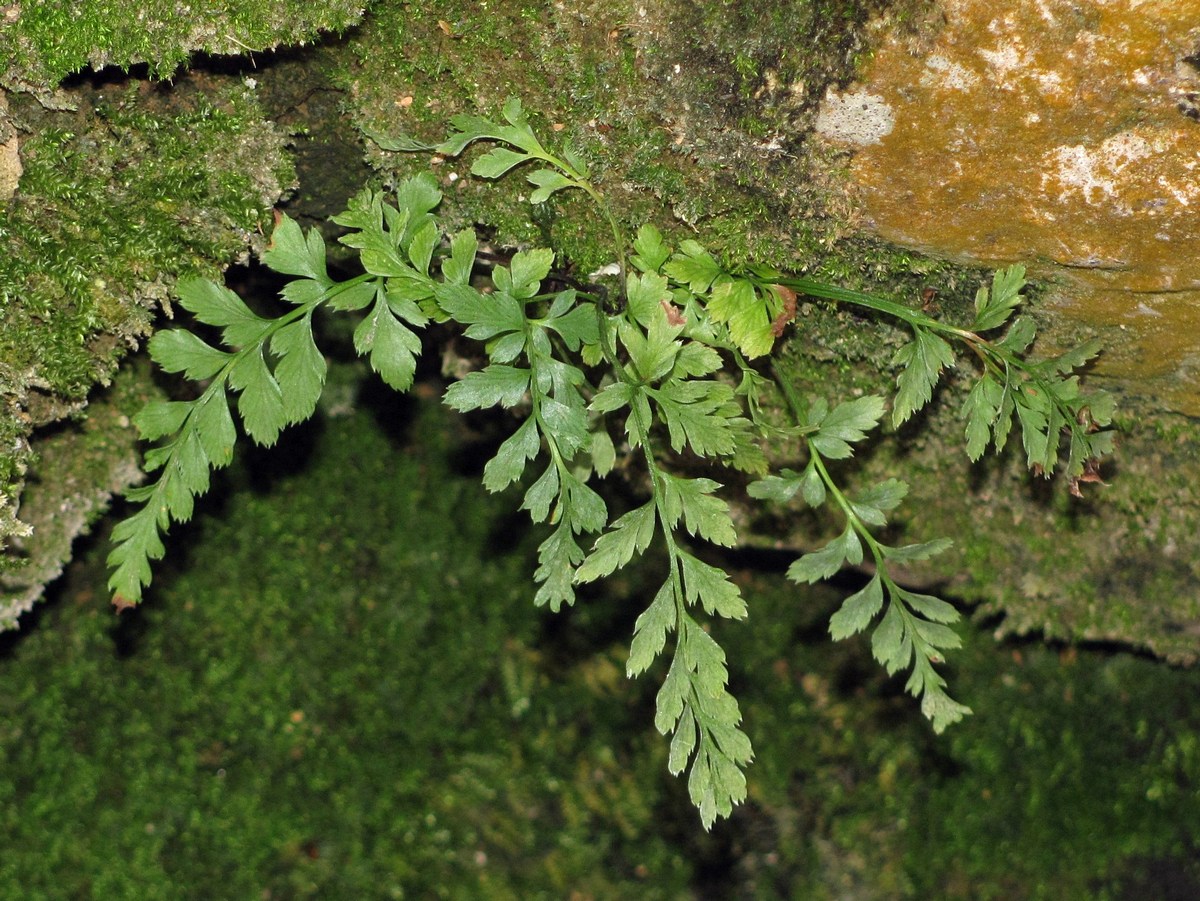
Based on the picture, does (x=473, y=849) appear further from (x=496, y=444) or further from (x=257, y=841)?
(x=496, y=444)

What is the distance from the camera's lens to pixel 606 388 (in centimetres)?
207

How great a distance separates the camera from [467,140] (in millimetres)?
2248

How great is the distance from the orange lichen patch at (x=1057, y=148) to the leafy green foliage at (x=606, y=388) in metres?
0.17

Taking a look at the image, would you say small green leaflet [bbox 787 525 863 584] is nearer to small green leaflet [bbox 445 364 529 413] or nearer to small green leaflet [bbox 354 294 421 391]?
small green leaflet [bbox 445 364 529 413]

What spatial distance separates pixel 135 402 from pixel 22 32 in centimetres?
122

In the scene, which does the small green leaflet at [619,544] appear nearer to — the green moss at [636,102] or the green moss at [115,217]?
the green moss at [636,102]

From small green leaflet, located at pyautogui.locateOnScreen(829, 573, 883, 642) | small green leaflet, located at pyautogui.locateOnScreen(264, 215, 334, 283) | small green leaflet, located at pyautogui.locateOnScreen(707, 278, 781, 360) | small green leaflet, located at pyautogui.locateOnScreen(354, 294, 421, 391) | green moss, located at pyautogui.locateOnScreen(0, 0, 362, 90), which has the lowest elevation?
small green leaflet, located at pyautogui.locateOnScreen(829, 573, 883, 642)

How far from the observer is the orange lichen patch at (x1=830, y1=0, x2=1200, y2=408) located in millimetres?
1883

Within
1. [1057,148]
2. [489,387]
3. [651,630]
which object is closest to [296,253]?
[489,387]

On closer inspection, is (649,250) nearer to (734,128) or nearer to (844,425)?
(734,128)

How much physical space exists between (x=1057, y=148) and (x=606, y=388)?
3.41 ft

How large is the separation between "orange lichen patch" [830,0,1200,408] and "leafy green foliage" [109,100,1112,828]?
0.57ft

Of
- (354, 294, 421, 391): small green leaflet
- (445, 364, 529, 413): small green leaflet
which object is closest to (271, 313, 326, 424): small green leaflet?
(354, 294, 421, 391): small green leaflet

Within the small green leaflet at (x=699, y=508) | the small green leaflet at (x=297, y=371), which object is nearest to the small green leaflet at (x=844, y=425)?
the small green leaflet at (x=699, y=508)
